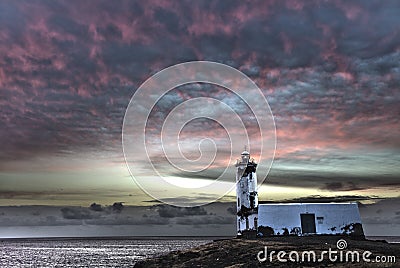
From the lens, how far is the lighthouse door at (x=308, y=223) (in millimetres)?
46750

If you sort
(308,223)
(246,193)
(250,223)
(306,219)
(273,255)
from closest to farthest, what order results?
(273,255), (308,223), (306,219), (250,223), (246,193)

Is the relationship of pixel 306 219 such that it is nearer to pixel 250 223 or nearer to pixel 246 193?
pixel 250 223

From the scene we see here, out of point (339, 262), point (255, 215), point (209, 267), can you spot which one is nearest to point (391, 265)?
point (339, 262)

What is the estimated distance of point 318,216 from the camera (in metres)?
47.1

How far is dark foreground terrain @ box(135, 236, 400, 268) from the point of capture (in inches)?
1111

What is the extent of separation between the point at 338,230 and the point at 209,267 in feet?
59.1

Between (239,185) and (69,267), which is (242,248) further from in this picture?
(69,267)

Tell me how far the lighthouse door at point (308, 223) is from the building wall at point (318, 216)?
317mm

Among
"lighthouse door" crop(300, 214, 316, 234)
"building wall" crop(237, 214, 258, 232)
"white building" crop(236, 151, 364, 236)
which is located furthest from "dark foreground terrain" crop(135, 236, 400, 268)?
"building wall" crop(237, 214, 258, 232)

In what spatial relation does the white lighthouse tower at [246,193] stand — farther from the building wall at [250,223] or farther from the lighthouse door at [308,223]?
the lighthouse door at [308,223]

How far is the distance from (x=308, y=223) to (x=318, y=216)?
52.2 inches

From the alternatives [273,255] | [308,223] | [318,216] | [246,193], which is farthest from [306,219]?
[273,255]

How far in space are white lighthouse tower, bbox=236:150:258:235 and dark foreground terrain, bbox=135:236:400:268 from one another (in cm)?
612

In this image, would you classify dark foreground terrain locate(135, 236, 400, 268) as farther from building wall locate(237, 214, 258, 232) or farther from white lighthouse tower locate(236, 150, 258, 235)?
white lighthouse tower locate(236, 150, 258, 235)
